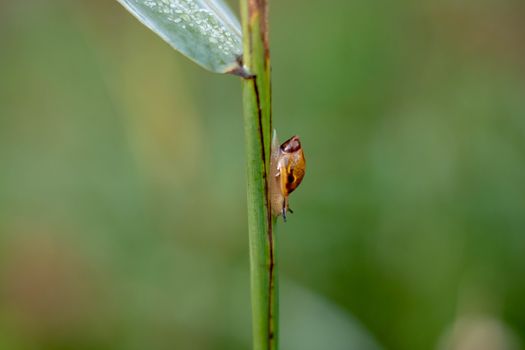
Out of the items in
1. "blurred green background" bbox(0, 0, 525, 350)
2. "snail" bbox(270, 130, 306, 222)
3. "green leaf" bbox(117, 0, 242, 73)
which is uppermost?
"green leaf" bbox(117, 0, 242, 73)

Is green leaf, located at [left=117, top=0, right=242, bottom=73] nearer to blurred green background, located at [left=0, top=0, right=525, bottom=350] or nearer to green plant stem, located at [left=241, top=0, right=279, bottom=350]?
green plant stem, located at [left=241, top=0, right=279, bottom=350]

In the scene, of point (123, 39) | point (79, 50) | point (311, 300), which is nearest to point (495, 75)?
point (311, 300)

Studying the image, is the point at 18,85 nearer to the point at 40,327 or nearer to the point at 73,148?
the point at 73,148

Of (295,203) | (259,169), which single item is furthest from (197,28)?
(295,203)

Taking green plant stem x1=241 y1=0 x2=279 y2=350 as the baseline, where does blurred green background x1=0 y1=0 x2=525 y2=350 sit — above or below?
below

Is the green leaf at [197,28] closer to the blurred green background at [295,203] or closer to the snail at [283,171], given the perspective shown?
the snail at [283,171]

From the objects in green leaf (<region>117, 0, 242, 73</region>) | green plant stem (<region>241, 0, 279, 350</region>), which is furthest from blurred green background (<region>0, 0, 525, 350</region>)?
green leaf (<region>117, 0, 242, 73</region>)
